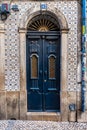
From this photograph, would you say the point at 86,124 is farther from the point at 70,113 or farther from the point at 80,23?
the point at 80,23

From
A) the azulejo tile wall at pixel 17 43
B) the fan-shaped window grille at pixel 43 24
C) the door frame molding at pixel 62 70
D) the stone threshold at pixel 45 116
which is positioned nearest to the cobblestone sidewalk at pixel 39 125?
the stone threshold at pixel 45 116

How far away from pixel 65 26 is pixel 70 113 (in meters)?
2.41

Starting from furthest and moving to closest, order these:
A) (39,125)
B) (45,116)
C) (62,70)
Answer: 1. (45,116)
2. (62,70)
3. (39,125)

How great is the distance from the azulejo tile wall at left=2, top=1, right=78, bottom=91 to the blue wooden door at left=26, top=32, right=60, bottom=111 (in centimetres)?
34

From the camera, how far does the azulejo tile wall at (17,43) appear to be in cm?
667

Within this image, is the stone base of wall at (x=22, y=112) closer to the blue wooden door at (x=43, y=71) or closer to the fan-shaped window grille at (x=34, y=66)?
the blue wooden door at (x=43, y=71)

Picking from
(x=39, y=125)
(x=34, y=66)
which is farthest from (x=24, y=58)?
(x=39, y=125)

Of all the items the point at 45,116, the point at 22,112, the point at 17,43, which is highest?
the point at 17,43

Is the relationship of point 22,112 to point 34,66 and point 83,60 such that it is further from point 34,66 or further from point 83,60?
point 83,60

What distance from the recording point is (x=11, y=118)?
6918 mm

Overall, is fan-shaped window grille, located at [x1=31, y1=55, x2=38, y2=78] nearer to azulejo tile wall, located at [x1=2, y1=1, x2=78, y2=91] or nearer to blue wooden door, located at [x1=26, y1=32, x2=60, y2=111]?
blue wooden door, located at [x1=26, y1=32, x2=60, y2=111]

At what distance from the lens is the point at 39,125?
6.58 meters

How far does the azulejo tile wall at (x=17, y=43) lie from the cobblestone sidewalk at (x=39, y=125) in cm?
93

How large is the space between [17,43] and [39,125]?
7.54ft
